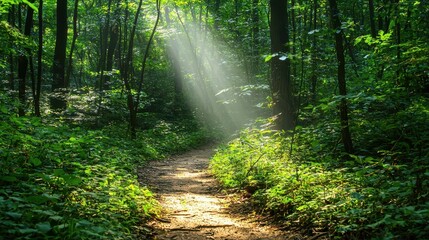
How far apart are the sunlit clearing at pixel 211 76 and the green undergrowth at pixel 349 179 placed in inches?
608

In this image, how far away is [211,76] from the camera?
1091 inches

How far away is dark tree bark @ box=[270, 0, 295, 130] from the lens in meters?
9.98

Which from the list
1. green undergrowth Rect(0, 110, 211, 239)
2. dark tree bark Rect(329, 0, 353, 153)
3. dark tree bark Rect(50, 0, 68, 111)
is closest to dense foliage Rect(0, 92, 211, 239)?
green undergrowth Rect(0, 110, 211, 239)

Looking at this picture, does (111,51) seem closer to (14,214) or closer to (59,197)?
(59,197)

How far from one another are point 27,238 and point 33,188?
117 cm

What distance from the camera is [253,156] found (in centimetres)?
867

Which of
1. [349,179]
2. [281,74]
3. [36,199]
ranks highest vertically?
[281,74]

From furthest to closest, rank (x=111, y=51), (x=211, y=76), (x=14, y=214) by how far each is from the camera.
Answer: (x=211, y=76) < (x=111, y=51) < (x=14, y=214)

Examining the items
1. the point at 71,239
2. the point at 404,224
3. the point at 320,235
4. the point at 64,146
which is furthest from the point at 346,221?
the point at 64,146

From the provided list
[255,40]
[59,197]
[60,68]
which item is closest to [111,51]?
[60,68]

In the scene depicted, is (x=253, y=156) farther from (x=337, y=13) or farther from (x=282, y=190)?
(x=337, y=13)

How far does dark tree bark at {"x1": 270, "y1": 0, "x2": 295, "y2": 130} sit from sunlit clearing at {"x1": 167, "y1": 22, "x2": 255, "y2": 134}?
500 inches

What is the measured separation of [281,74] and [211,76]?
59.3 feet

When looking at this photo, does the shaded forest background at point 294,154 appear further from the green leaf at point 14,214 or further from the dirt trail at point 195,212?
the dirt trail at point 195,212
